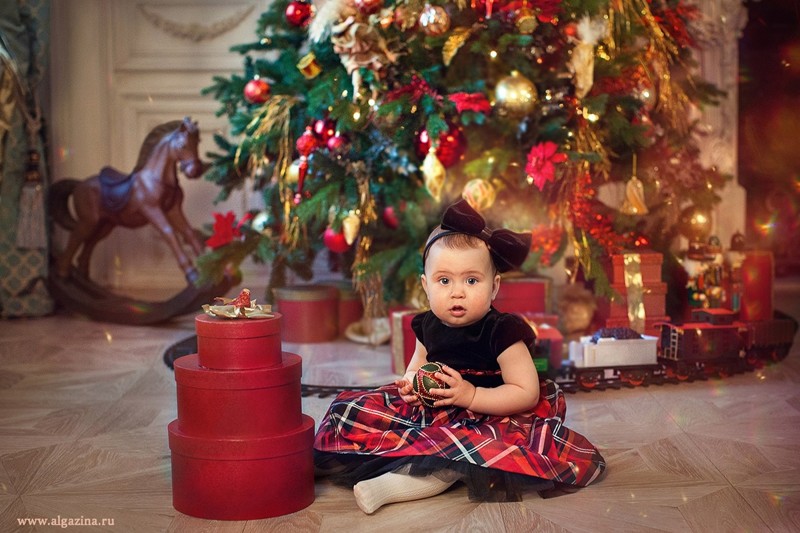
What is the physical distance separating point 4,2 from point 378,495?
2.92m

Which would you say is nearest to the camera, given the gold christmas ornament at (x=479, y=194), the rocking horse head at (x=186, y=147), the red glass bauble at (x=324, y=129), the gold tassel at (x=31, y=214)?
the gold christmas ornament at (x=479, y=194)

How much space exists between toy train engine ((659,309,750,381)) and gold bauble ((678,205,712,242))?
1.68 ft

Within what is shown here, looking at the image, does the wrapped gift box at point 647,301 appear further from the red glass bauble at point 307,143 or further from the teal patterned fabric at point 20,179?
the teal patterned fabric at point 20,179

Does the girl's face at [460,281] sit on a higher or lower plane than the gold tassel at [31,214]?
lower

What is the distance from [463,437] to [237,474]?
0.38 metres

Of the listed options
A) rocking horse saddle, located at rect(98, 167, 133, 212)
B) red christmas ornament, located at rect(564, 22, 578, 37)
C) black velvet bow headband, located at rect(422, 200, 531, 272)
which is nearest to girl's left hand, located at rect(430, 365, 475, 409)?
black velvet bow headband, located at rect(422, 200, 531, 272)

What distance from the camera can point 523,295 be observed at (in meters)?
2.73

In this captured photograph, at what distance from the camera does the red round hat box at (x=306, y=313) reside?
9.64 ft

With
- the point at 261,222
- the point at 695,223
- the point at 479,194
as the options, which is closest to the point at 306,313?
the point at 261,222

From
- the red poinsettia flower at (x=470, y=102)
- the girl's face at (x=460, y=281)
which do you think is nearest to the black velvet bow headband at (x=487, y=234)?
the girl's face at (x=460, y=281)

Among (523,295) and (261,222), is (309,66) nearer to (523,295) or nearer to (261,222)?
(261,222)

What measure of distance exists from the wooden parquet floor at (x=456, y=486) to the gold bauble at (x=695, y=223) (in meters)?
A: 0.53

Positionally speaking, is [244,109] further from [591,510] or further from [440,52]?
[591,510]

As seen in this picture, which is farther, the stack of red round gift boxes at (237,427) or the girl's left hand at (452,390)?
the girl's left hand at (452,390)
